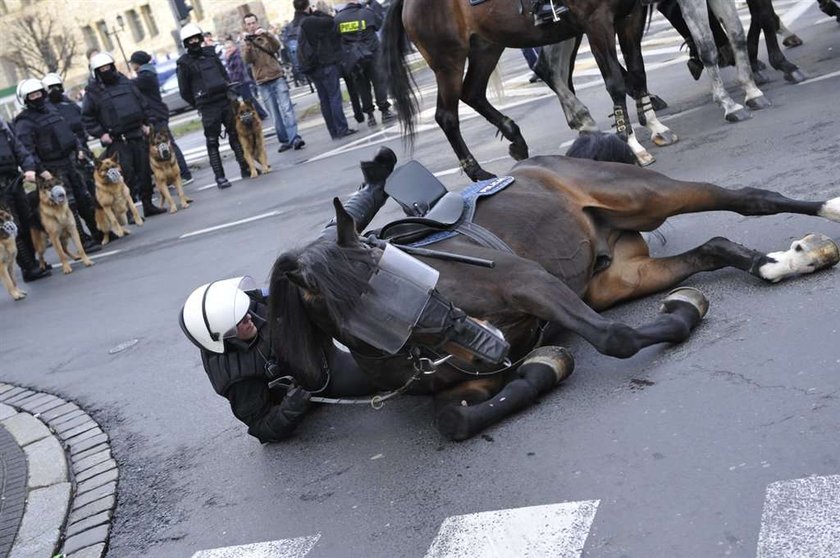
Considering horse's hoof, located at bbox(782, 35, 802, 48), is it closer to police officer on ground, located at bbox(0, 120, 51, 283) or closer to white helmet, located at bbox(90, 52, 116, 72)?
police officer on ground, located at bbox(0, 120, 51, 283)

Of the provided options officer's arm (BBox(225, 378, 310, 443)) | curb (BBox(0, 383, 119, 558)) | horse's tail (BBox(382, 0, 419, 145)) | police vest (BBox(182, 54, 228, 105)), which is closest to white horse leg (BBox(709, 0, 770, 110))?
horse's tail (BBox(382, 0, 419, 145))

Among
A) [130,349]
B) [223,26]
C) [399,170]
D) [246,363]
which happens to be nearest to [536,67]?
[130,349]

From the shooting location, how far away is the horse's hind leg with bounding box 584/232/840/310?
5.39m

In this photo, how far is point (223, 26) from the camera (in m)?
58.5

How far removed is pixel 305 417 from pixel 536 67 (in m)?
6.25

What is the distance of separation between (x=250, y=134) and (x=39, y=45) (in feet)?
138

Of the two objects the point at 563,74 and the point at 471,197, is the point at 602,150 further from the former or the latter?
the point at 563,74

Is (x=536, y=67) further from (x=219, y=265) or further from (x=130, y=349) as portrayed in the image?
(x=130, y=349)

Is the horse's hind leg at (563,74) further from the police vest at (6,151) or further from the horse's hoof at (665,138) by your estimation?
the police vest at (6,151)

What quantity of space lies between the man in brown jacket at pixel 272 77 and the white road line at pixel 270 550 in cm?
1563

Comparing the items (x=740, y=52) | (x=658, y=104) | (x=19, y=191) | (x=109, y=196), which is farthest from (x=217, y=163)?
(x=740, y=52)

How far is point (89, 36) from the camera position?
228 ft

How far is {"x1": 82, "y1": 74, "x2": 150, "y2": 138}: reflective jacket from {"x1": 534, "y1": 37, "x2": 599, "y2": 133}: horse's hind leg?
331 inches

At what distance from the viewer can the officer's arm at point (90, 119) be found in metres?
17.2
